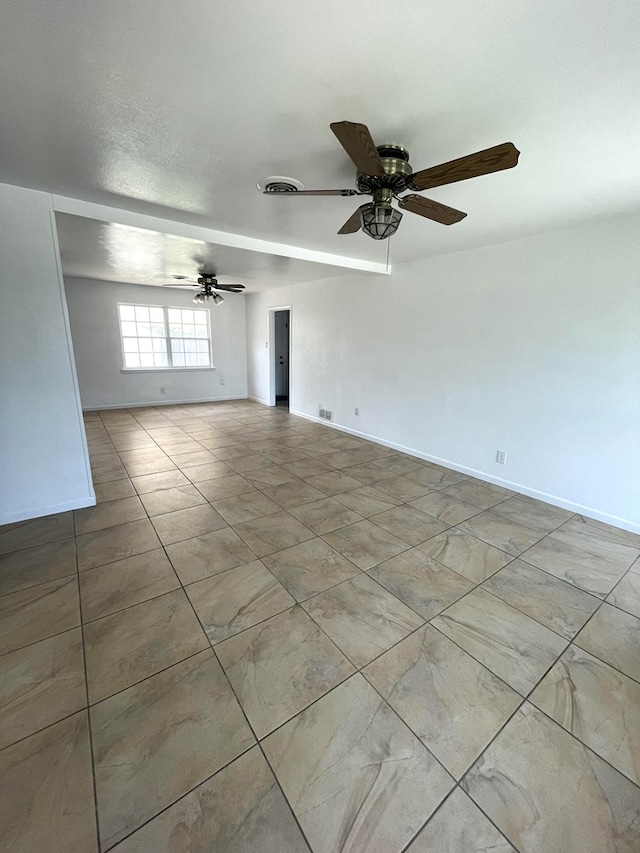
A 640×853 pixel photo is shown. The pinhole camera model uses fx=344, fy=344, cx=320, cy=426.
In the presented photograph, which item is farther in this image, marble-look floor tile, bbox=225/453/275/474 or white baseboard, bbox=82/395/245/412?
white baseboard, bbox=82/395/245/412

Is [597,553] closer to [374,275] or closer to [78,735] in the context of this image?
[78,735]

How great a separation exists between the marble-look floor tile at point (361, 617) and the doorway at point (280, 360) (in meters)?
5.27

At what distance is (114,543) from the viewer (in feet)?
8.09

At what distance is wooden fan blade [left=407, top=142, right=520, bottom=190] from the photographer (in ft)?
4.27

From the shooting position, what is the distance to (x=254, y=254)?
3.70 m

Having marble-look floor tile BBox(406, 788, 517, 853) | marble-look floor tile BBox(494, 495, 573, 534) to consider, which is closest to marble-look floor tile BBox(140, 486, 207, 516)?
marble-look floor tile BBox(406, 788, 517, 853)

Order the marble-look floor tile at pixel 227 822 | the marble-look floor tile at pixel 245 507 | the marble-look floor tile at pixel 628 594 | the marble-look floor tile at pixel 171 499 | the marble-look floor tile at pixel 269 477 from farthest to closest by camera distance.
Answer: the marble-look floor tile at pixel 269 477 < the marble-look floor tile at pixel 171 499 < the marble-look floor tile at pixel 245 507 < the marble-look floor tile at pixel 628 594 < the marble-look floor tile at pixel 227 822

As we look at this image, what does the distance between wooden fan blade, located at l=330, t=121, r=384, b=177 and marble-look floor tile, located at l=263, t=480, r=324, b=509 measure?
2.46 m

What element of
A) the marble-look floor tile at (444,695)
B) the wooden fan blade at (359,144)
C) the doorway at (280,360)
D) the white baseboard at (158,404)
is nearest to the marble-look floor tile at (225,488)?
the marble-look floor tile at (444,695)

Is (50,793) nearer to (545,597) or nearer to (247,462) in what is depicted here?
(545,597)

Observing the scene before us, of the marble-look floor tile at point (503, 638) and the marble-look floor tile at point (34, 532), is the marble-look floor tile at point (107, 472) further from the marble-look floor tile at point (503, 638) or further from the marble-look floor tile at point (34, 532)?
the marble-look floor tile at point (503, 638)

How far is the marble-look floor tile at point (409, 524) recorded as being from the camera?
2.65 meters

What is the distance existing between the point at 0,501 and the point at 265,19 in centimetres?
333

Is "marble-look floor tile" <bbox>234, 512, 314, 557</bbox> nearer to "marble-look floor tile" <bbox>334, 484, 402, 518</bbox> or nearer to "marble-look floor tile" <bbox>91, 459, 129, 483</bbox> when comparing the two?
"marble-look floor tile" <bbox>334, 484, 402, 518</bbox>
